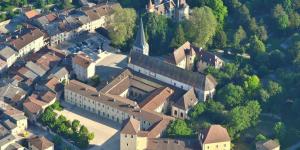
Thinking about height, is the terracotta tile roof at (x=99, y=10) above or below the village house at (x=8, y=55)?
above

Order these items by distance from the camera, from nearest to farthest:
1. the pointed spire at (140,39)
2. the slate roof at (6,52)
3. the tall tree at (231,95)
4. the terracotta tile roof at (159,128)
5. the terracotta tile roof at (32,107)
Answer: the terracotta tile roof at (159,128), the terracotta tile roof at (32,107), the tall tree at (231,95), the pointed spire at (140,39), the slate roof at (6,52)

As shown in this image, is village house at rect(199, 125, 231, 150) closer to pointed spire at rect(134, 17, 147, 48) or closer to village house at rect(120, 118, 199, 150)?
village house at rect(120, 118, 199, 150)

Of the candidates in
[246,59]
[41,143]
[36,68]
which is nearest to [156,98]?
[41,143]

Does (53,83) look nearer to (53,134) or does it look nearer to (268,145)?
(53,134)

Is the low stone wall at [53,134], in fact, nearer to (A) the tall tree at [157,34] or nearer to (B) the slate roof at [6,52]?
(B) the slate roof at [6,52]

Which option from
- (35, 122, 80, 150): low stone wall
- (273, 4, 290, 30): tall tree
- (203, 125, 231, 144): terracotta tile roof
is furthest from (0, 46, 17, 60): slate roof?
(273, 4, 290, 30): tall tree

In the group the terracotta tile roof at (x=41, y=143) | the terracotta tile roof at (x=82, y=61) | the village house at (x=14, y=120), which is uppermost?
the terracotta tile roof at (x=82, y=61)

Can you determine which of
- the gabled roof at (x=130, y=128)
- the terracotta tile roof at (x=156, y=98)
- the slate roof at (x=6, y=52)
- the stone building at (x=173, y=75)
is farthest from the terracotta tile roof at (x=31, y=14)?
the gabled roof at (x=130, y=128)

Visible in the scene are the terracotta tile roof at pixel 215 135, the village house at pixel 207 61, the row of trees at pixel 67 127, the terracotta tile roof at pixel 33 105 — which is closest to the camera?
the terracotta tile roof at pixel 215 135
